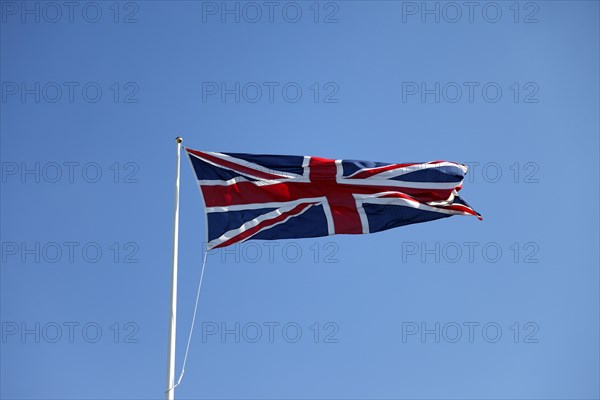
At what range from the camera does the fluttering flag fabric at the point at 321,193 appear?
23.5 meters

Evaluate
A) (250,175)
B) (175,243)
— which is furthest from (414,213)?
(175,243)

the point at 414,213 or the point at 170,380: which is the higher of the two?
the point at 414,213

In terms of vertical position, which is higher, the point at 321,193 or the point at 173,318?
the point at 321,193

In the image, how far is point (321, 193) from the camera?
79.4 feet

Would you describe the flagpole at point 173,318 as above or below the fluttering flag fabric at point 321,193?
below

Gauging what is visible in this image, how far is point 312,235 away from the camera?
23844 millimetres

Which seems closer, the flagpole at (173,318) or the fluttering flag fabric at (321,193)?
the flagpole at (173,318)

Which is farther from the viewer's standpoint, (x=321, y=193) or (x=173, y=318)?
(x=321, y=193)

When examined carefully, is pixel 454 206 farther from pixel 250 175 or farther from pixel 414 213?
pixel 250 175

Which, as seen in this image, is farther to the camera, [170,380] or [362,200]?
[362,200]

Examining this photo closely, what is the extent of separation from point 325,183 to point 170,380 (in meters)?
6.11

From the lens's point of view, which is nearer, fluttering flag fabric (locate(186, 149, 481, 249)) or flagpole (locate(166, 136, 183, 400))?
flagpole (locate(166, 136, 183, 400))

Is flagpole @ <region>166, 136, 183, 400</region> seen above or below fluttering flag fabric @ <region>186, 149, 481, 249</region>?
below

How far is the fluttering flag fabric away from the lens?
23516 millimetres
